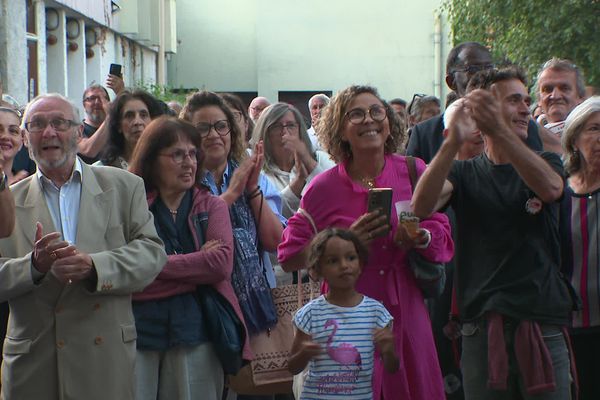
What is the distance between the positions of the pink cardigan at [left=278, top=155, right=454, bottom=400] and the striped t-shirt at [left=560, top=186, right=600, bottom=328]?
0.93 m

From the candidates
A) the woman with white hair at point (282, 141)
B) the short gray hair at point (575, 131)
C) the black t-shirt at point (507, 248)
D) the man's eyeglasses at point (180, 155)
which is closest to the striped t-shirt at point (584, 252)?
the short gray hair at point (575, 131)

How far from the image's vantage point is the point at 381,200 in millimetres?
5402

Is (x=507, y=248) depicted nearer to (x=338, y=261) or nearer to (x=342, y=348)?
(x=338, y=261)

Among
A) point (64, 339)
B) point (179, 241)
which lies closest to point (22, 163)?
point (179, 241)

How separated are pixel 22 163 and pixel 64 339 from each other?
3.09 m

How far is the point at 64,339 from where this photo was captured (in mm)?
5414

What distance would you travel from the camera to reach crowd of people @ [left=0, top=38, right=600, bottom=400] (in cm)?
532

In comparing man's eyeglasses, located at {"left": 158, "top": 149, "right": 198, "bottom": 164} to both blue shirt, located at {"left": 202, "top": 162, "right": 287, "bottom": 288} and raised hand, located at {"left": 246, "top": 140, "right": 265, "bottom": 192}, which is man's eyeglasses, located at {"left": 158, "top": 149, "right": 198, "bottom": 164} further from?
raised hand, located at {"left": 246, "top": 140, "right": 265, "bottom": 192}

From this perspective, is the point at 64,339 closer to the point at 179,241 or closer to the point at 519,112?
the point at 179,241

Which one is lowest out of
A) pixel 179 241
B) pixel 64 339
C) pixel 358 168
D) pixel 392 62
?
pixel 64 339

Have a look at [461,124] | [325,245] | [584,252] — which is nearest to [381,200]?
[325,245]

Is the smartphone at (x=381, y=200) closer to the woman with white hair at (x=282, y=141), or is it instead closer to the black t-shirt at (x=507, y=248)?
the black t-shirt at (x=507, y=248)

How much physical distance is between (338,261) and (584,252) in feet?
5.14

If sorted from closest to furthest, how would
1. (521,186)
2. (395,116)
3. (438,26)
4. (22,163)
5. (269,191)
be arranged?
1. (521,186)
2. (395,116)
3. (269,191)
4. (22,163)
5. (438,26)
